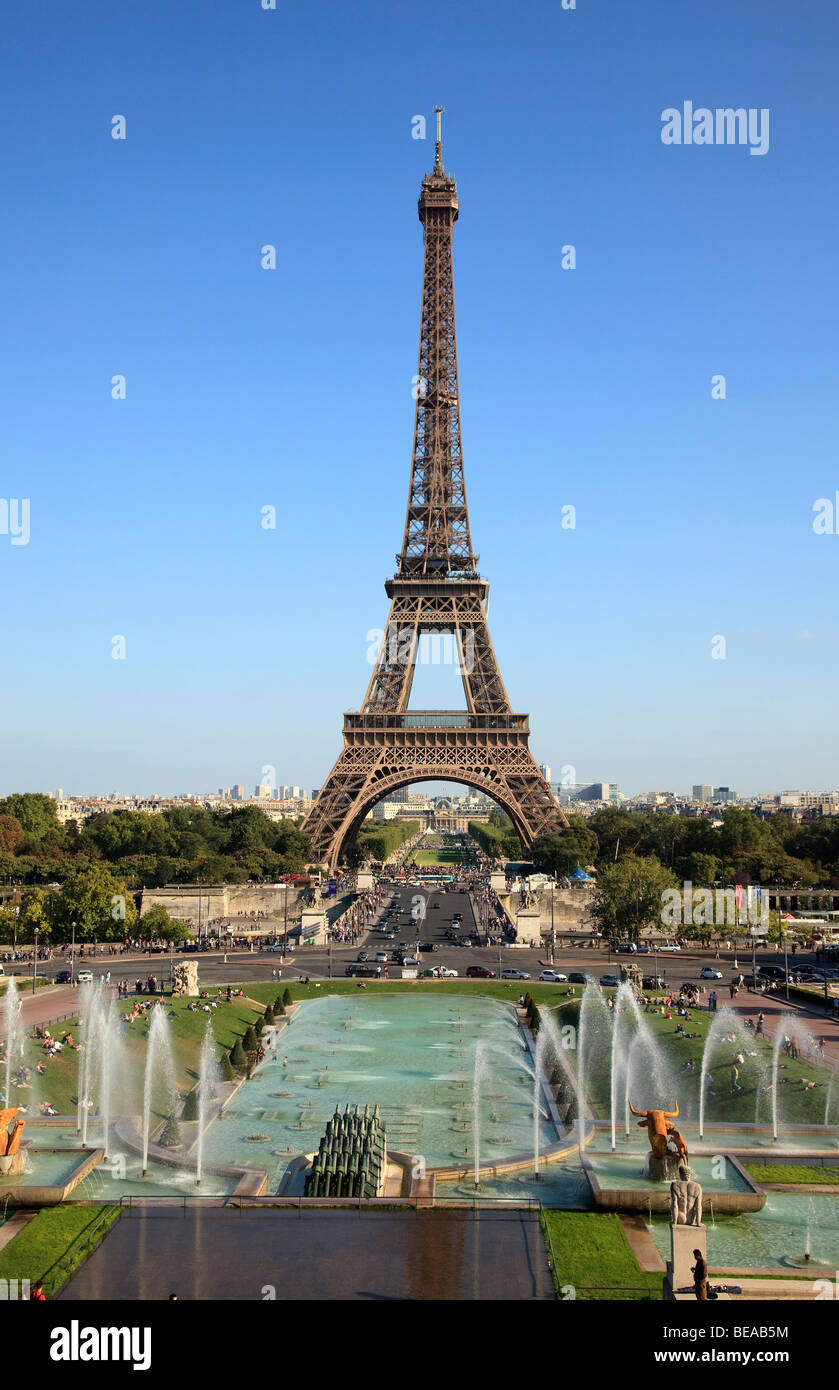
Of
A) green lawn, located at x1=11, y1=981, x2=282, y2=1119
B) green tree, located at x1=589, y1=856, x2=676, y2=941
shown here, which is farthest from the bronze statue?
green tree, located at x1=589, y1=856, x2=676, y2=941

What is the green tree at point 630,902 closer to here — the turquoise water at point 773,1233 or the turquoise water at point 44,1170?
the turquoise water at point 773,1233

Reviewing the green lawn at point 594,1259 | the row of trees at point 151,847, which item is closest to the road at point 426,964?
→ the row of trees at point 151,847

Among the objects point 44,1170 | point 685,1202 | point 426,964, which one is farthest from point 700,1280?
point 426,964

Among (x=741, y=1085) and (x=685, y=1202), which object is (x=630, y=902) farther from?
(x=685, y=1202)

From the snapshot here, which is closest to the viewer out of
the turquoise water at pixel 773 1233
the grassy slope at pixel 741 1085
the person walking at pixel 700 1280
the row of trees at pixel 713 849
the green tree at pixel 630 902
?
the person walking at pixel 700 1280
